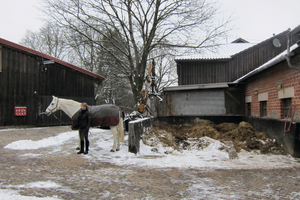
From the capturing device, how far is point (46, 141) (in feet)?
32.5

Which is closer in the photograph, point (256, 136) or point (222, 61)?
point (256, 136)

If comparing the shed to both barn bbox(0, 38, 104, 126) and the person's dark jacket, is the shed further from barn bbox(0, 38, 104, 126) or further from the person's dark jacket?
the person's dark jacket

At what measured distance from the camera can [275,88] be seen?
9.24m

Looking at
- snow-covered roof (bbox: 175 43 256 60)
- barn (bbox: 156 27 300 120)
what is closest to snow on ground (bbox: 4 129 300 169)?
barn (bbox: 156 27 300 120)

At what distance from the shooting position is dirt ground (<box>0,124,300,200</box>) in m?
4.32

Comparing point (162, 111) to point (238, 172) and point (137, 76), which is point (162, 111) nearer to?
point (137, 76)

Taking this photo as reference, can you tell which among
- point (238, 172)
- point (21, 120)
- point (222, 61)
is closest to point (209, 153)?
point (238, 172)

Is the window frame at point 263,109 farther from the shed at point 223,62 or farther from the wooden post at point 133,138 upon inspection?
the shed at point 223,62

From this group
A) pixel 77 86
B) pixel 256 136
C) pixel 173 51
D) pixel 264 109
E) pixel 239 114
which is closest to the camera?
pixel 256 136

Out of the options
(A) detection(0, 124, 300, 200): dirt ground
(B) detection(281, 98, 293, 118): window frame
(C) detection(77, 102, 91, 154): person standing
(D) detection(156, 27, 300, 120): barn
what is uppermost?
(D) detection(156, 27, 300, 120): barn

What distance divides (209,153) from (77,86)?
1210 cm

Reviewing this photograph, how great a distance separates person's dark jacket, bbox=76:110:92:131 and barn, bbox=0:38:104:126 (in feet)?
25.7

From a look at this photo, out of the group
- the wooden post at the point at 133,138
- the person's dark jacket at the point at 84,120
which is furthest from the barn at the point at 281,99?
the person's dark jacket at the point at 84,120

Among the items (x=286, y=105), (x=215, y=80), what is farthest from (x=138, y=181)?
(x=215, y=80)
